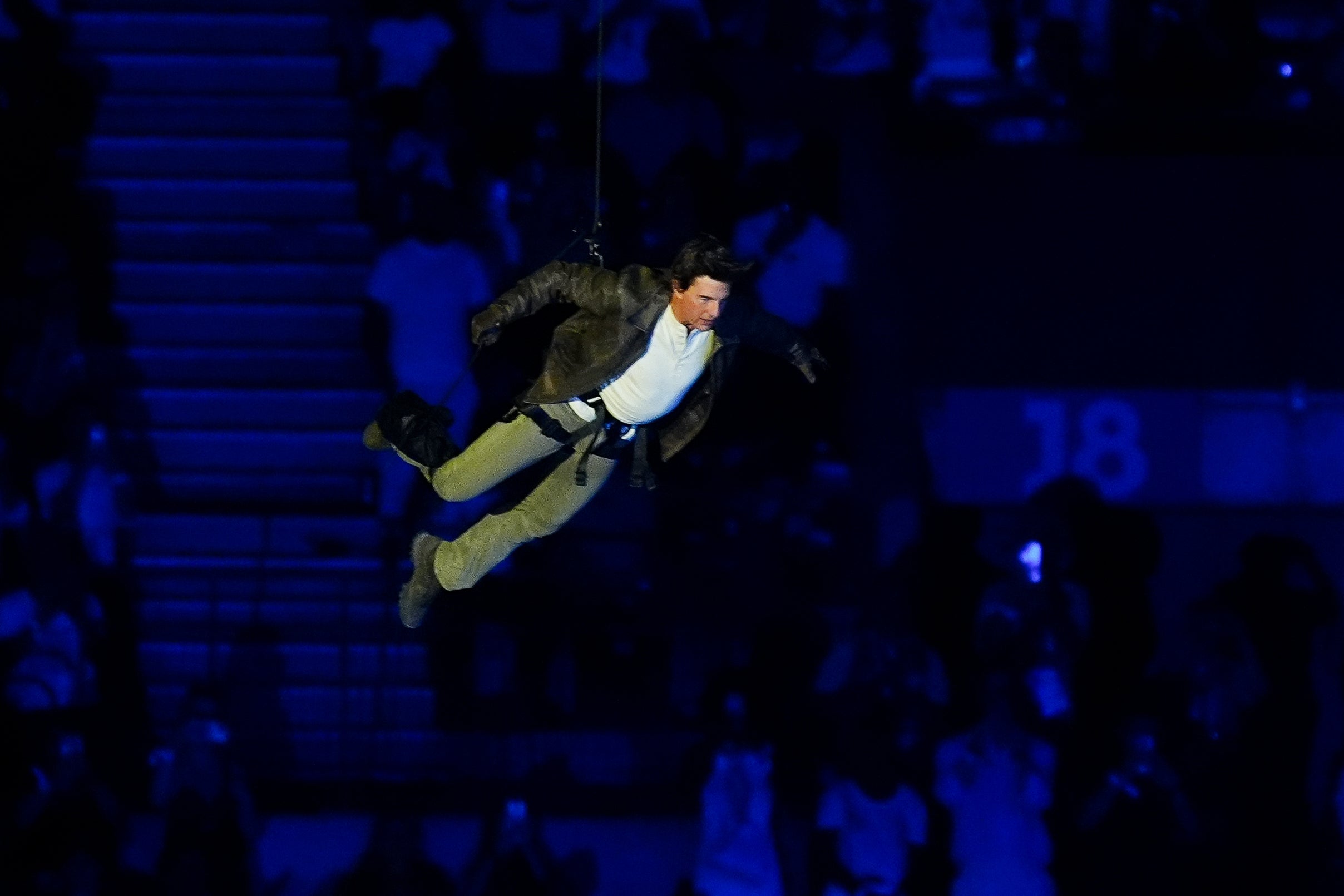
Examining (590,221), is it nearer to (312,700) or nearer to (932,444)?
(932,444)

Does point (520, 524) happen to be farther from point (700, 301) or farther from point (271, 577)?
point (271, 577)

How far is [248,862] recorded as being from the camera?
16.4 feet

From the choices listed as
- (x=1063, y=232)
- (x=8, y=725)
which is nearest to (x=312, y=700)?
(x=8, y=725)

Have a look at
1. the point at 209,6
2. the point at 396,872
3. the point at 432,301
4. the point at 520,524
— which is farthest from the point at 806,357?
the point at 209,6

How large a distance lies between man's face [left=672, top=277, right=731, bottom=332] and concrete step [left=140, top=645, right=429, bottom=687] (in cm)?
247

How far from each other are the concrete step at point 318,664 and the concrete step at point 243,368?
3.07ft

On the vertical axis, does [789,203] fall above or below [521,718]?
above

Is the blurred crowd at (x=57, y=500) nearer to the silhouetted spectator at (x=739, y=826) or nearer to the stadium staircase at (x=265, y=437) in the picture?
the stadium staircase at (x=265, y=437)

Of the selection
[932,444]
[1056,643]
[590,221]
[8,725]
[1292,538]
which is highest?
[590,221]

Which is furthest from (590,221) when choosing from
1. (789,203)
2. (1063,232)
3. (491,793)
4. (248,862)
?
(248,862)

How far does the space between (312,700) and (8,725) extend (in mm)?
1131

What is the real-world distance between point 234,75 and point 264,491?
1669 mm

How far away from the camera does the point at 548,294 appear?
3367 millimetres

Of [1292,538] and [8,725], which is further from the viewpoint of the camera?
[1292,538]
